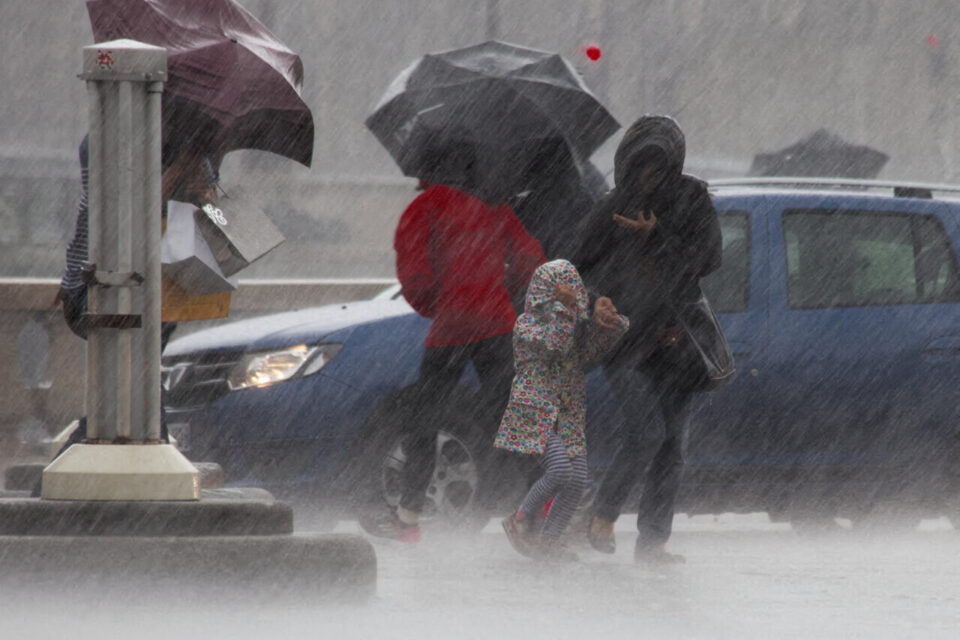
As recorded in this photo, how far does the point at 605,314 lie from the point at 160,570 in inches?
94.7

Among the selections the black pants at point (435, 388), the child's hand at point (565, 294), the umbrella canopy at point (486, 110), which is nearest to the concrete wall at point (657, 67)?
the umbrella canopy at point (486, 110)

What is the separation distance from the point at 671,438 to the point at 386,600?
5.98ft

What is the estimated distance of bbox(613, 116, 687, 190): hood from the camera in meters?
6.41

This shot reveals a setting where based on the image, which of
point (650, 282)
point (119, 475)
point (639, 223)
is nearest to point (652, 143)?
point (639, 223)

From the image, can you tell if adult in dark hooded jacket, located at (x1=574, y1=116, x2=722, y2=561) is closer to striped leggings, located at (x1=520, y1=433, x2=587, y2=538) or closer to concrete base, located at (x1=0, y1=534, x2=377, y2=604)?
striped leggings, located at (x1=520, y1=433, x2=587, y2=538)

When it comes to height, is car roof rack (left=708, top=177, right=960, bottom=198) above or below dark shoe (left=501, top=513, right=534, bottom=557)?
above

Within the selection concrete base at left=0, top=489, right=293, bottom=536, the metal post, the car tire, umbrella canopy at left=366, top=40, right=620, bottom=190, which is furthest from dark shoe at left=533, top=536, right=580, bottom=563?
the metal post

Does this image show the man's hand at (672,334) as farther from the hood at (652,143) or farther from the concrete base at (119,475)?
the concrete base at (119,475)

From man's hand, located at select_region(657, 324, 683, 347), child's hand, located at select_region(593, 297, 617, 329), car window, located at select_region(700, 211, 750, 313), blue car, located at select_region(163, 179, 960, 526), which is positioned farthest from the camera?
car window, located at select_region(700, 211, 750, 313)

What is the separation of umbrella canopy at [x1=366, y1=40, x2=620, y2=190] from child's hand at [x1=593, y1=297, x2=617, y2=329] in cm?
89

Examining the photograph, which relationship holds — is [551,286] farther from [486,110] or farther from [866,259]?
[866,259]

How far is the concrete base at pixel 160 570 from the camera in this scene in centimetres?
433

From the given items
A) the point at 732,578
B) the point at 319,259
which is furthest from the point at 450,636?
the point at 319,259

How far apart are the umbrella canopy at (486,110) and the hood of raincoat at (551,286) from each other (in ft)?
2.26
